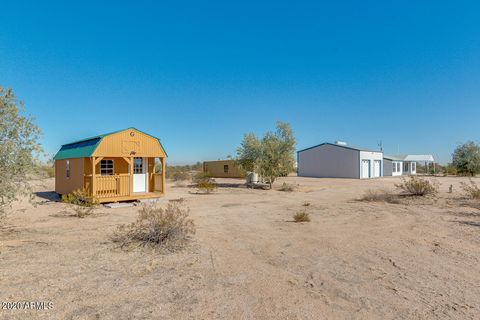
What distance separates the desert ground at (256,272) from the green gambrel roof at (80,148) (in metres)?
5.33

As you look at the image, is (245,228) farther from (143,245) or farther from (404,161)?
(404,161)

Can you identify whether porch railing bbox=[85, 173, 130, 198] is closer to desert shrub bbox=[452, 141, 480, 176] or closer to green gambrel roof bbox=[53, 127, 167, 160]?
green gambrel roof bbox=[53, 127, 167, 160]

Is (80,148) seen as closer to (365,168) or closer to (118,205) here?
(118,205)

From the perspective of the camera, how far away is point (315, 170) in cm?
4178

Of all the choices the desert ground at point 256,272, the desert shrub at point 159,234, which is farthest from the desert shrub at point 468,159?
the desert shrub at point 159,234

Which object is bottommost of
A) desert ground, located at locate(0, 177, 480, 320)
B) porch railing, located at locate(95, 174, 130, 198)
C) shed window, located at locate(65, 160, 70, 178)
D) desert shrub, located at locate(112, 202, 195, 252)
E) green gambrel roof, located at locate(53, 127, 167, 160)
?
desert ground, located at locate(0, 177, 480, 320)

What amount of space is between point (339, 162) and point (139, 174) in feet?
95.4

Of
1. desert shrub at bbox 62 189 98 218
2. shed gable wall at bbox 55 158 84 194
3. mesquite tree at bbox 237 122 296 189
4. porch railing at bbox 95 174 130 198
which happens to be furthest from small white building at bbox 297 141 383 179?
desert shrub at bbox 62 189 98 218

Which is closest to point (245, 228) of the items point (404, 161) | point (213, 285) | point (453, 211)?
point (213, 285)

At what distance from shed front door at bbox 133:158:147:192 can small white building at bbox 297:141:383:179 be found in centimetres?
2812

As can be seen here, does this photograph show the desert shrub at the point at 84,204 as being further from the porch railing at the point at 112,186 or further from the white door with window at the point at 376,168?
the white door with window at the point at 376,168

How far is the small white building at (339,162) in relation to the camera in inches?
1455

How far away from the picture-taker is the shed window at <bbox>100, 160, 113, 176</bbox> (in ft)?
50.5

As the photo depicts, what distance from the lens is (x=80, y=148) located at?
15539 millimetres
